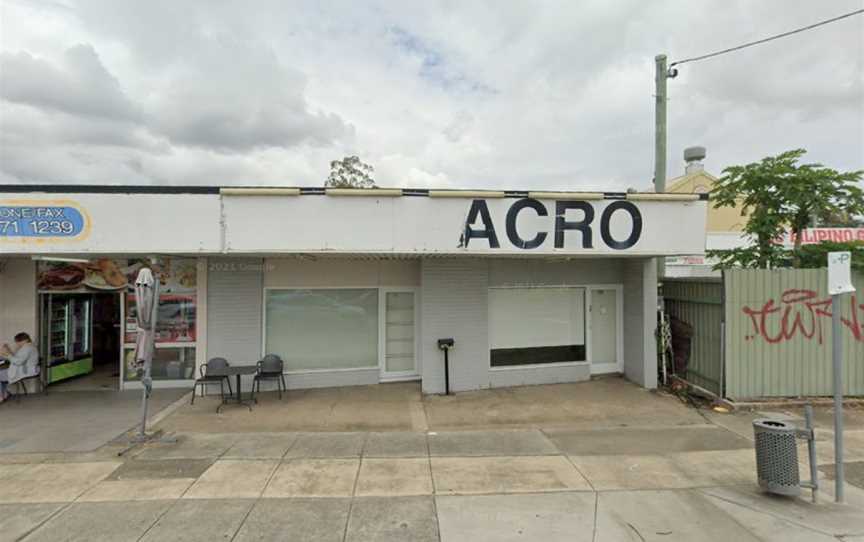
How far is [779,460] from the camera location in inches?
184

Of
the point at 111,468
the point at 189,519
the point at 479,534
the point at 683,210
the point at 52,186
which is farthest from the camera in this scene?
the point at 683,210

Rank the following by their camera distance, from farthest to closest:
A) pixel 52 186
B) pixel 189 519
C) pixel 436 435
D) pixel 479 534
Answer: pixel 52 186
pixel 436 435
pixel 189 519
pixel 479 534

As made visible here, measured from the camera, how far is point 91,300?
36.4 feet

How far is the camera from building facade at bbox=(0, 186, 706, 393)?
7398 mm

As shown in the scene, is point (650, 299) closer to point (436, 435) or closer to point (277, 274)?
point (436, 435)

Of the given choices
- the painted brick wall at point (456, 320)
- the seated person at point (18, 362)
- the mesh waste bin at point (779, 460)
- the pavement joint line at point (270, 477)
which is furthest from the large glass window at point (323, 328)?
the mesh waste bin at point (779, 460)

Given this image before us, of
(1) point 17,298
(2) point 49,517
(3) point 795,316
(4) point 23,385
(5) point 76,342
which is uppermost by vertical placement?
(1) point 17,298

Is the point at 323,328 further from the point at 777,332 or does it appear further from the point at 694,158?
the point at 694,158

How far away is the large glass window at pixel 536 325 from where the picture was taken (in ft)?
32.2

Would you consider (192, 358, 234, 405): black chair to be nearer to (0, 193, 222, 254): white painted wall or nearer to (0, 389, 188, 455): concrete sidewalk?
(0, 389, 188, 455): concrete sidewalk

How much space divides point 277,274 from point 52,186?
393 centimetres

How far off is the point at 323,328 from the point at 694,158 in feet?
89.9

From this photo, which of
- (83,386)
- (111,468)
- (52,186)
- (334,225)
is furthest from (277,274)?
(83,386)

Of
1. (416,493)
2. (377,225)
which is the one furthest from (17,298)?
(416,493)
